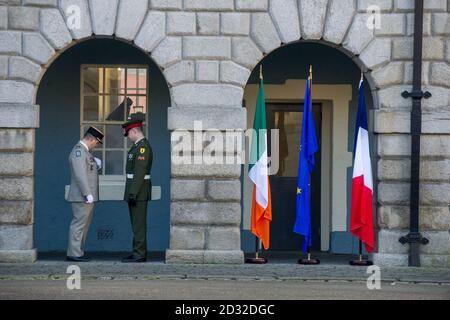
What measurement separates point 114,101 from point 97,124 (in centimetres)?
47

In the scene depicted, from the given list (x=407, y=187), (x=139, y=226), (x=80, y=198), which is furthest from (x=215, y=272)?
(x=407, y=187)

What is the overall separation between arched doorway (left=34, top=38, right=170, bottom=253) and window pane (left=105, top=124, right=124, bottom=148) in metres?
0.02

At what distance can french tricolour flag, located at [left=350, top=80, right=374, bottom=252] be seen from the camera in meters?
16.1

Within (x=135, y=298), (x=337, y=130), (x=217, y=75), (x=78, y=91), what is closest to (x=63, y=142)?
(x=78, y=91)

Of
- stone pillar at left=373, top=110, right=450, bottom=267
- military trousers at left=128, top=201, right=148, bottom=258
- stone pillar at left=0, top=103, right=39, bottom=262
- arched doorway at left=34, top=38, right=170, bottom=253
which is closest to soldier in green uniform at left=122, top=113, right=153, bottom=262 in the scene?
military trousers at left=128, top=201, right=148, bottom=258

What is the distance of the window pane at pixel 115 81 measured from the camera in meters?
18.2

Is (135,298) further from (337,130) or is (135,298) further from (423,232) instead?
(337,130)

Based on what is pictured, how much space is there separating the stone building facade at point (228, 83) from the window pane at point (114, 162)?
7.53 ft

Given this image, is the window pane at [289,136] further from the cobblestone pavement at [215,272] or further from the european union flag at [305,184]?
the cobblestone pavement at [215,272]

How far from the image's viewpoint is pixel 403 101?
52.8 ft

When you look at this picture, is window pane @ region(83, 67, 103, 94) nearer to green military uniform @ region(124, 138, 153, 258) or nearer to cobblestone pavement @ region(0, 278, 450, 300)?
green military uniform @ region(124, 138, 153, 258)

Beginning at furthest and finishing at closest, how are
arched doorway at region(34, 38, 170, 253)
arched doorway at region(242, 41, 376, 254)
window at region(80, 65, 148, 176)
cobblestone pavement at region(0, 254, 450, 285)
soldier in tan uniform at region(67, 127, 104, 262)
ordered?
1. arched doorway at region(242, 41, 376, 254)
2. window at region(80, 65, 148, 176)
3. arched doorway at region(34, 38, 170, 253)
4. soldier in tan uniform at region(67, 127, 104, 262)
5. cobblestone pavement at region(0, 254, 450, 285)

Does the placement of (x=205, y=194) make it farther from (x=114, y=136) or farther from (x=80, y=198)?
(x=114, y=136)

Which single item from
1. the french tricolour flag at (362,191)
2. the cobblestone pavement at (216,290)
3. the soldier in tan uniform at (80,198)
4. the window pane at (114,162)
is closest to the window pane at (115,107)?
the window pane at (114,162)
